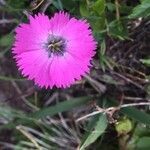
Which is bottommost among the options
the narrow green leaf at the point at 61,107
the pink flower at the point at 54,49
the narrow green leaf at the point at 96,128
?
the narrow green leaf at the point at 96,128

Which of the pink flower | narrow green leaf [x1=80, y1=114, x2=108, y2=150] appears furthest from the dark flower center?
narrow green leaf [x1=80, y1=114, x2=108, y2=150]

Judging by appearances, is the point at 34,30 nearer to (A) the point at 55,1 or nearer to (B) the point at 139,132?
(A) the point at 55,1

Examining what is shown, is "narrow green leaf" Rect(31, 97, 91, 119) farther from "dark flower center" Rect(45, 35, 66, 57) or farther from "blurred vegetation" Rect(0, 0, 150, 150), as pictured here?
"dark flower center" Rect(45, 35, 66, 57)

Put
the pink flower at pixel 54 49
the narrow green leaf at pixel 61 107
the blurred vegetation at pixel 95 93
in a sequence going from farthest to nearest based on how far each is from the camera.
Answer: the narrow green leaf at pixel 61 107, the blurred vegetation at pixel 95 93, the pink flower at pixel 54 49

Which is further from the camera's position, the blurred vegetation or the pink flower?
the blurred vegetation

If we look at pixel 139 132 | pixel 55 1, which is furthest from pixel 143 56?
pixel 55 1

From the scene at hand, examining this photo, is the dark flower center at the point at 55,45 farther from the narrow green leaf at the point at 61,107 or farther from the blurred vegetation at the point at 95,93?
the narrow green leaf at the point at 61,107

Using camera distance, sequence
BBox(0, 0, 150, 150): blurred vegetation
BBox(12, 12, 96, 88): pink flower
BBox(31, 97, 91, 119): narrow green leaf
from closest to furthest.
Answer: BBox(12, 12, 96, 88): pink flower, BBox(0, 0, 150, 150): blurred vegetation, BBox(31, 97, 91, 119): narrow green leaf

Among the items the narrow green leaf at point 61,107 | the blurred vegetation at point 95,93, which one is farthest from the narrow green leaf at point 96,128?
the narrow green leaf at point 61,107
